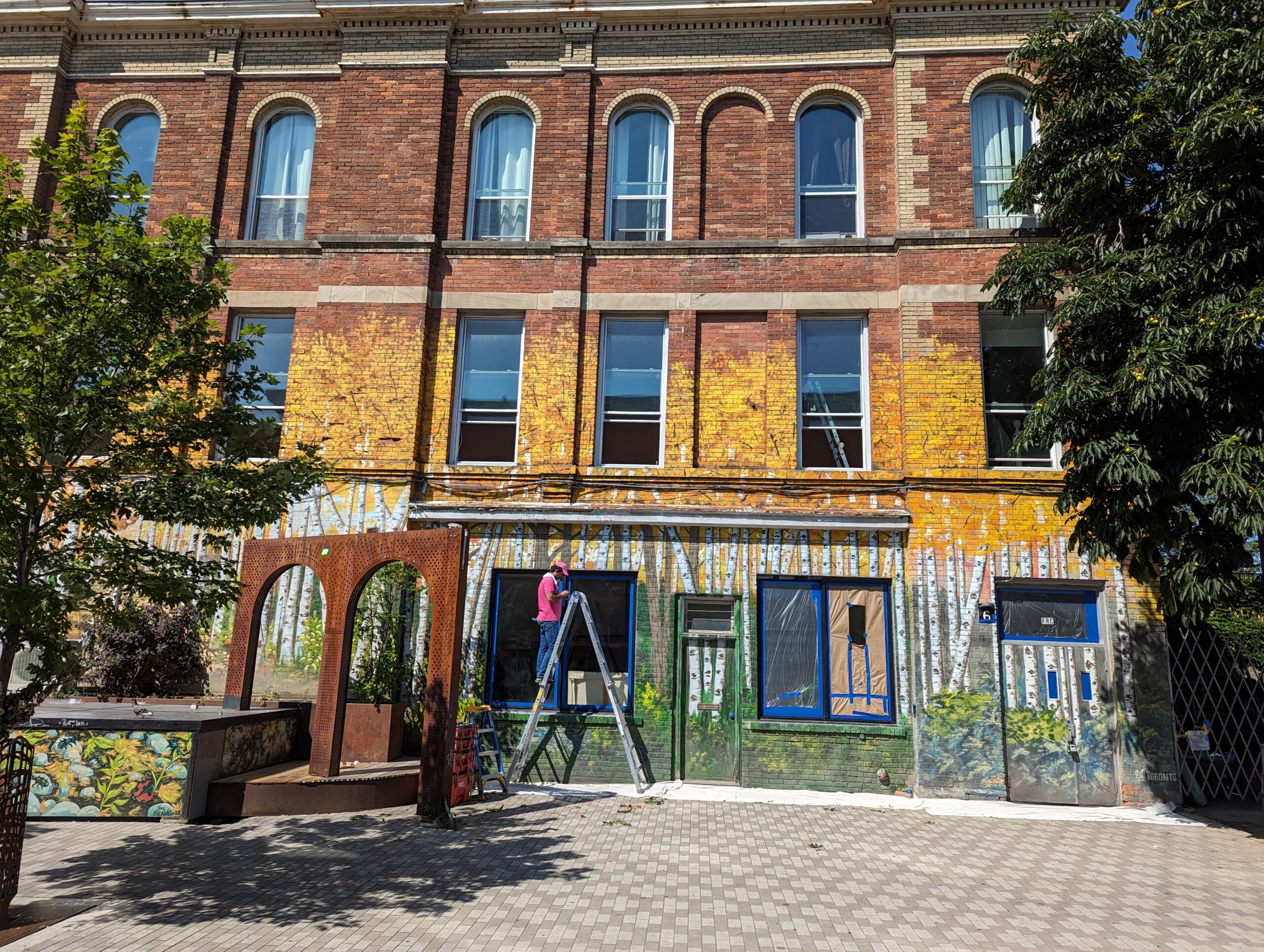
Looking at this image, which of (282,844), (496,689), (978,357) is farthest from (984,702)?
(282,844)

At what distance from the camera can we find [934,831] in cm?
918

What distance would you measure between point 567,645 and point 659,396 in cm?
394

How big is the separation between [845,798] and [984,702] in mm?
2218

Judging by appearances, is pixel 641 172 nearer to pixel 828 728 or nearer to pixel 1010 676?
pixel 828 728

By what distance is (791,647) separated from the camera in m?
11.4

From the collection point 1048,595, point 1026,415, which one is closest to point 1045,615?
point 1048,595

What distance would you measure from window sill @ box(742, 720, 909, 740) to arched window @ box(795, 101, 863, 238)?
7.19 metres

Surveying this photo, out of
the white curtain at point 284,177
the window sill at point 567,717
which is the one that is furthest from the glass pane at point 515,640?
the white curtain at point 284,177

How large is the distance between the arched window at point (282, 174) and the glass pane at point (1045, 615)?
12.2 m

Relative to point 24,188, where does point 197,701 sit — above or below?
below

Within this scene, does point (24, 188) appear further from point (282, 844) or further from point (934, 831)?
point (934, 831)

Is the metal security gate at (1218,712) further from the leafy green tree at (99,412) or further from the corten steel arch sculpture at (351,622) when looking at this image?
the leafy green tree at (99,412)

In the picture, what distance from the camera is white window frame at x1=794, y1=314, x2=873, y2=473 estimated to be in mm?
11867

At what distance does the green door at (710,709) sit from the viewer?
11.1 metres
